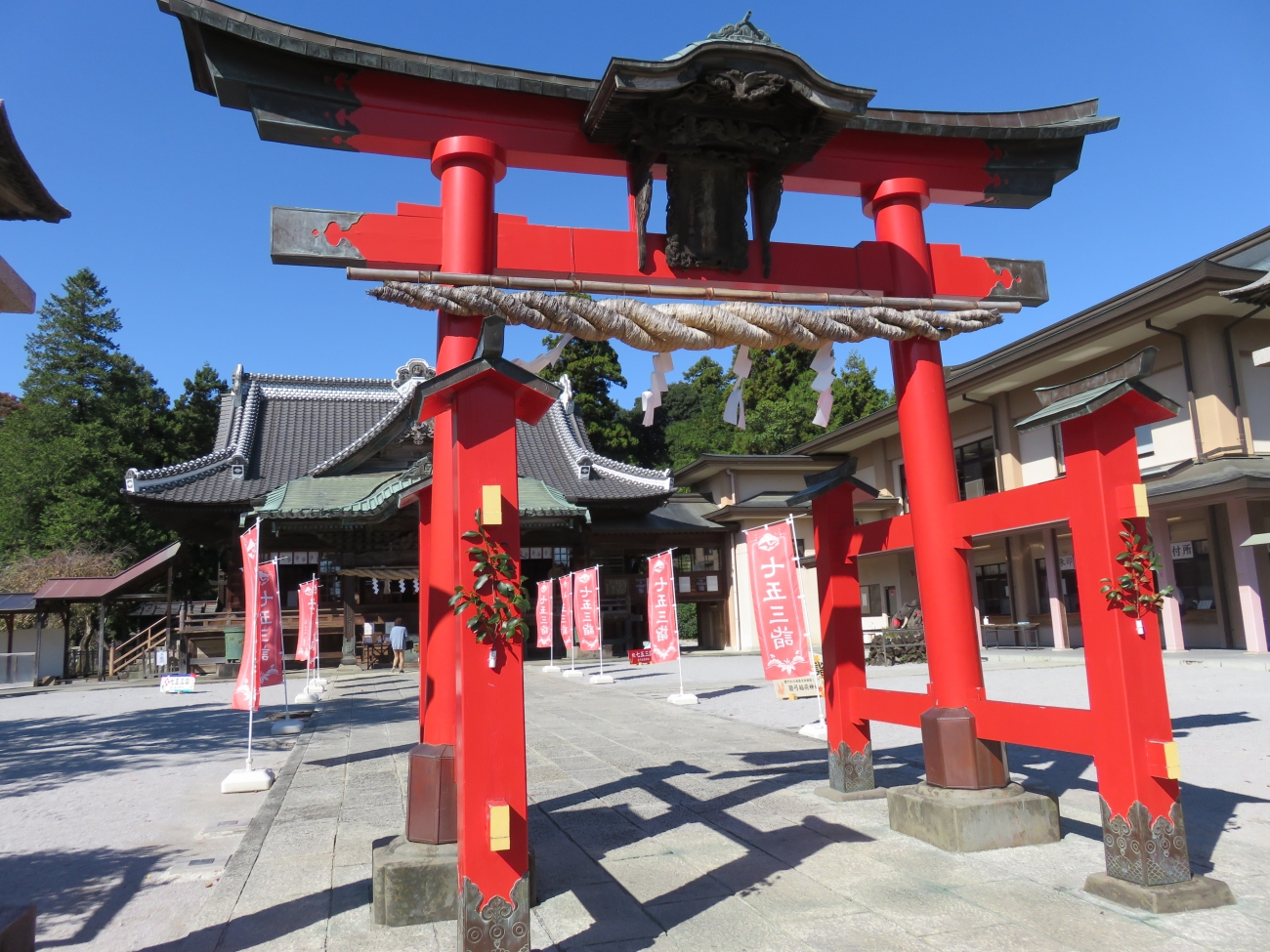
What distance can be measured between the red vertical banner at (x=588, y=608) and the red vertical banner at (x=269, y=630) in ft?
25.2

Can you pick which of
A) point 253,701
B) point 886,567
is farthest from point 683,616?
point 253,701

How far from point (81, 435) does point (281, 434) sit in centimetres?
1326

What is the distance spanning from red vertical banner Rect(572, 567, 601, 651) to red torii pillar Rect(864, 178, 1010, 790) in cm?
1163

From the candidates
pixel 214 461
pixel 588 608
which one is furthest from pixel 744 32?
pixel 214 461

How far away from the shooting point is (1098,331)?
1762cm

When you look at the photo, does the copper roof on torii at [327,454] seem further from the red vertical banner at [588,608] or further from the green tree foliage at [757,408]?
the green tree foliage at [757,408]

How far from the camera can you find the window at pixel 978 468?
23.9 m

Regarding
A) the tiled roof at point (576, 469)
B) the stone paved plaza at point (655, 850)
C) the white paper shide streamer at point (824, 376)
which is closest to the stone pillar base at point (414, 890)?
the stone paved plaza at point (655, 850)

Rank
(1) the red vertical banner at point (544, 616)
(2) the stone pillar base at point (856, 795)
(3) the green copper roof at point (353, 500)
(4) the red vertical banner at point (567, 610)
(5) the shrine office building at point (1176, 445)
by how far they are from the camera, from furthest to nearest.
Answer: (1) the red vertical banner at point (544, 616) < (4) the red vertical banner at point (567, 610) < (3) the green copper roof at point (353, 500) < (5) the shrine office building at point (1176, 445) < (2) the stone pillar base at point (856, 795)

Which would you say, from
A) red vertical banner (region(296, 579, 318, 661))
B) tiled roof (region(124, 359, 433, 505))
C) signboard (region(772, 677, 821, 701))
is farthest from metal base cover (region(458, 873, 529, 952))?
tiled roof (region(124, 359, 433, 505))

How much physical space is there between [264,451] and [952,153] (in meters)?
23.6

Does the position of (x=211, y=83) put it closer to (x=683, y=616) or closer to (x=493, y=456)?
(x=493, y=456)

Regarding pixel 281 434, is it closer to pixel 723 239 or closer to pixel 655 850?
pixel 723 239

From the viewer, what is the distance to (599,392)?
40812 mm
